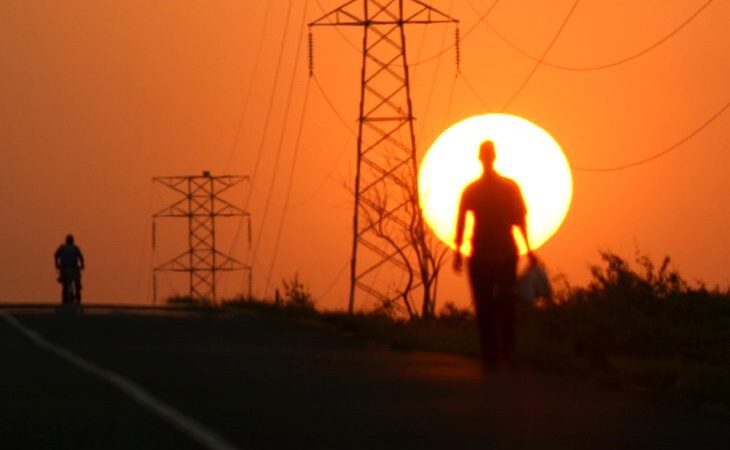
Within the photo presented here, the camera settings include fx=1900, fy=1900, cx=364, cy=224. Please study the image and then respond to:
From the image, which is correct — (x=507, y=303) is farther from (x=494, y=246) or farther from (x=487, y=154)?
(x=487, y=154)

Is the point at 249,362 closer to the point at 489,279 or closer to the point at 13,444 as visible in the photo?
the point at 489,279

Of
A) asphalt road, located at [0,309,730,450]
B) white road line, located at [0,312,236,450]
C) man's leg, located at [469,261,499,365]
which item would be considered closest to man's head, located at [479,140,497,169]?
man's leg, located at [469,261,499,365]

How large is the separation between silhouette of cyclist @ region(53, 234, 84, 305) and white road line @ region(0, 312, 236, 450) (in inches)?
935

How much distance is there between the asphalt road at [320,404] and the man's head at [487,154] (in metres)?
1.90

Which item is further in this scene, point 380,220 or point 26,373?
point 380,220

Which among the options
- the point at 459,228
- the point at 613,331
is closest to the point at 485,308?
the point at 459,228

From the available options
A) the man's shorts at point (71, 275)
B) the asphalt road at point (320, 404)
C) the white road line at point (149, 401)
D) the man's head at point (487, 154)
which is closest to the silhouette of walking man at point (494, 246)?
the man's head at point (487, 154)

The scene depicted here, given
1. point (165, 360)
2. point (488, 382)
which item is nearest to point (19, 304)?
point (165, 360)

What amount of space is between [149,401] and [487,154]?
6.07m

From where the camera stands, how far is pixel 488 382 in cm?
1534

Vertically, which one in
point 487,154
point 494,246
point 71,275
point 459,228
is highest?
point 71,275

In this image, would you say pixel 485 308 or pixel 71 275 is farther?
pixel 71 275

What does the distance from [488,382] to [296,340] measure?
6.05m

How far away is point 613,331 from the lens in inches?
870
